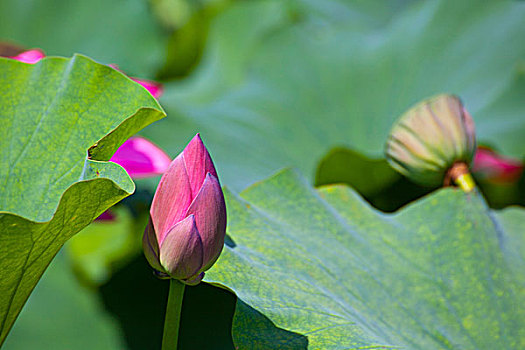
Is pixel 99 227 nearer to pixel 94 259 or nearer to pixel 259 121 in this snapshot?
pixel 94 259

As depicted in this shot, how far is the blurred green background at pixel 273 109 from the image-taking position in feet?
3.43

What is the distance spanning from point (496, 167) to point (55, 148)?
1.05 m

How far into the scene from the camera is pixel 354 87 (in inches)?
48.0

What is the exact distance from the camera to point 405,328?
58cm

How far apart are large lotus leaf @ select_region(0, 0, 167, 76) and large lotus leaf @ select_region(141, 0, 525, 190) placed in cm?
21

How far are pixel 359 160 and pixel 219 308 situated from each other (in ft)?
1.15

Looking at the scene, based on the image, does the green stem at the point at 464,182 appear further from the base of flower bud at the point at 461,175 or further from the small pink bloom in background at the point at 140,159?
the small pink bloom in background at the point at 140,159

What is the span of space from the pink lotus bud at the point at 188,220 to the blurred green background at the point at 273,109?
46 centimetres

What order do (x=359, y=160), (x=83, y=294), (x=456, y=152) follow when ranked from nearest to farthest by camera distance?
(x=456, y=152) → (x=359, y=160) → (x=83, y=294)

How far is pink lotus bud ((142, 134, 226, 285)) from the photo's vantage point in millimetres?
441

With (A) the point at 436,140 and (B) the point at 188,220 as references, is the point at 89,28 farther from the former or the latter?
(B) the point at 188,220

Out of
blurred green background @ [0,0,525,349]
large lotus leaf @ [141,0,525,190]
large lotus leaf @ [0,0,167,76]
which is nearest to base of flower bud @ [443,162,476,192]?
blurred green background @ [0,0,525,349]

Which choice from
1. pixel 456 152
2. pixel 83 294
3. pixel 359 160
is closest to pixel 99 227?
pixel 83 294

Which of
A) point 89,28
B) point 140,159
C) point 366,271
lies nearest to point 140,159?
point 140,159
